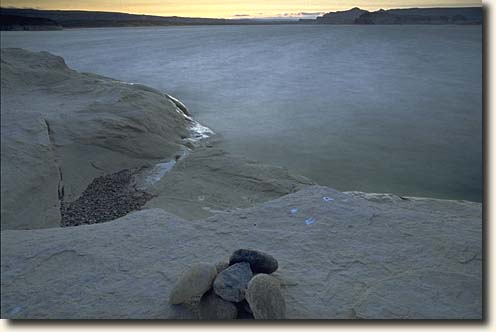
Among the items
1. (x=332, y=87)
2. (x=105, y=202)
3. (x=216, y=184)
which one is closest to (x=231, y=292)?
(x=105, y=202)

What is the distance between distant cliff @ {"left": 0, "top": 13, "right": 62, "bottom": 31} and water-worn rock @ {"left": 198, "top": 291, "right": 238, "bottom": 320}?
1.48 m

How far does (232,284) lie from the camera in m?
1.75

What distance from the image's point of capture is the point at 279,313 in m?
1.84

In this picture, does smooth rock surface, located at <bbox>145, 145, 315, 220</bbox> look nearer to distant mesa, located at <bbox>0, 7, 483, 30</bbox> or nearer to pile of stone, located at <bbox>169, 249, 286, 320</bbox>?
pile of stone, located at <bbox>169, 249, 286, 320</bbox>

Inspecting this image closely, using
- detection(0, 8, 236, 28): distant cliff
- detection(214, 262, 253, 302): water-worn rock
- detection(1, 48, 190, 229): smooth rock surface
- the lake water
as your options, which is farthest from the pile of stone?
detection(0, 8, 236, 28): distant cliff

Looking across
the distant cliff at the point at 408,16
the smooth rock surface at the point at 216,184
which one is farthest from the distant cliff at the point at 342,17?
the smooth rock surface at the point at 216,184

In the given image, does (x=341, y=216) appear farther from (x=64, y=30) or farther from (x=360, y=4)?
(x=64, y=30)

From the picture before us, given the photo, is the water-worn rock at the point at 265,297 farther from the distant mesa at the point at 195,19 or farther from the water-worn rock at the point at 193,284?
the distant mesa at the point at 195,19

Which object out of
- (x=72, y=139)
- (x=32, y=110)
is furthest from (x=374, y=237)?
(x=32, y=110)

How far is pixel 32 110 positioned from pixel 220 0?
3.58 feet

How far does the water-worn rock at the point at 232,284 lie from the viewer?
1752 millimetres

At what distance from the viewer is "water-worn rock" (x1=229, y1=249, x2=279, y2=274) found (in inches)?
73.5

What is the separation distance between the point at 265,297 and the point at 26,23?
1.72 metres

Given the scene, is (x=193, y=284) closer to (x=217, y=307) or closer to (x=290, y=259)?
(x=217, y=307)
